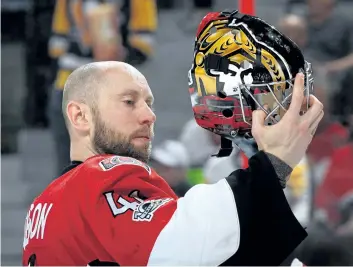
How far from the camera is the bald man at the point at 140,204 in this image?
1.46 m

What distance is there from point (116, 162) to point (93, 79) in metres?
0.19

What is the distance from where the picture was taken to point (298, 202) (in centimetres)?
362

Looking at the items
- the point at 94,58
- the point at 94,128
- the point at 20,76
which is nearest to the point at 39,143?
the point at 20,76

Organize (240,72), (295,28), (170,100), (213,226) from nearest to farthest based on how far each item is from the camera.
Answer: (213,226) → (240,72) → (295,28) → (170,100)

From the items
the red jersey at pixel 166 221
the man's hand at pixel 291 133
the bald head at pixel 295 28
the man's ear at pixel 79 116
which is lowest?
the bald head at pixel 295 28

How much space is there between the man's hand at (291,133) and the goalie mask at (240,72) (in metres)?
0.05

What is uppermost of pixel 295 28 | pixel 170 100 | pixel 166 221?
pixel 166 221

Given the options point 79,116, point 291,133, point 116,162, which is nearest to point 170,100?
point 79,116

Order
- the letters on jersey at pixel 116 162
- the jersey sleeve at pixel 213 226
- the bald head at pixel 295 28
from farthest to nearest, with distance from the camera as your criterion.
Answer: the bald head at pixel 295 28 < the letters on jersey at pixel 116 162 < the jersey sleeve at pixel 213 226

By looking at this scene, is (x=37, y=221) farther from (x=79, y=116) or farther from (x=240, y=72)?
(x=240, y=72)

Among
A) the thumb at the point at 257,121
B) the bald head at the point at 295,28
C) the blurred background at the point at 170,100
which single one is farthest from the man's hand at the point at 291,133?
the bald head at the point at 295,28

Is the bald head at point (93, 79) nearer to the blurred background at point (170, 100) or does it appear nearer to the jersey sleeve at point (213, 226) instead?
the jersey sleeve at point (213, 226)

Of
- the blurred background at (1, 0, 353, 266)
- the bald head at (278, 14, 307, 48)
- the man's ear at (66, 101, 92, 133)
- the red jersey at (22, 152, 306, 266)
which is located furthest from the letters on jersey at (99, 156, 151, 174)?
the bald head at (278, 14, 307, 48)

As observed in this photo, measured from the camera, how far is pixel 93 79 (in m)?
1.69
